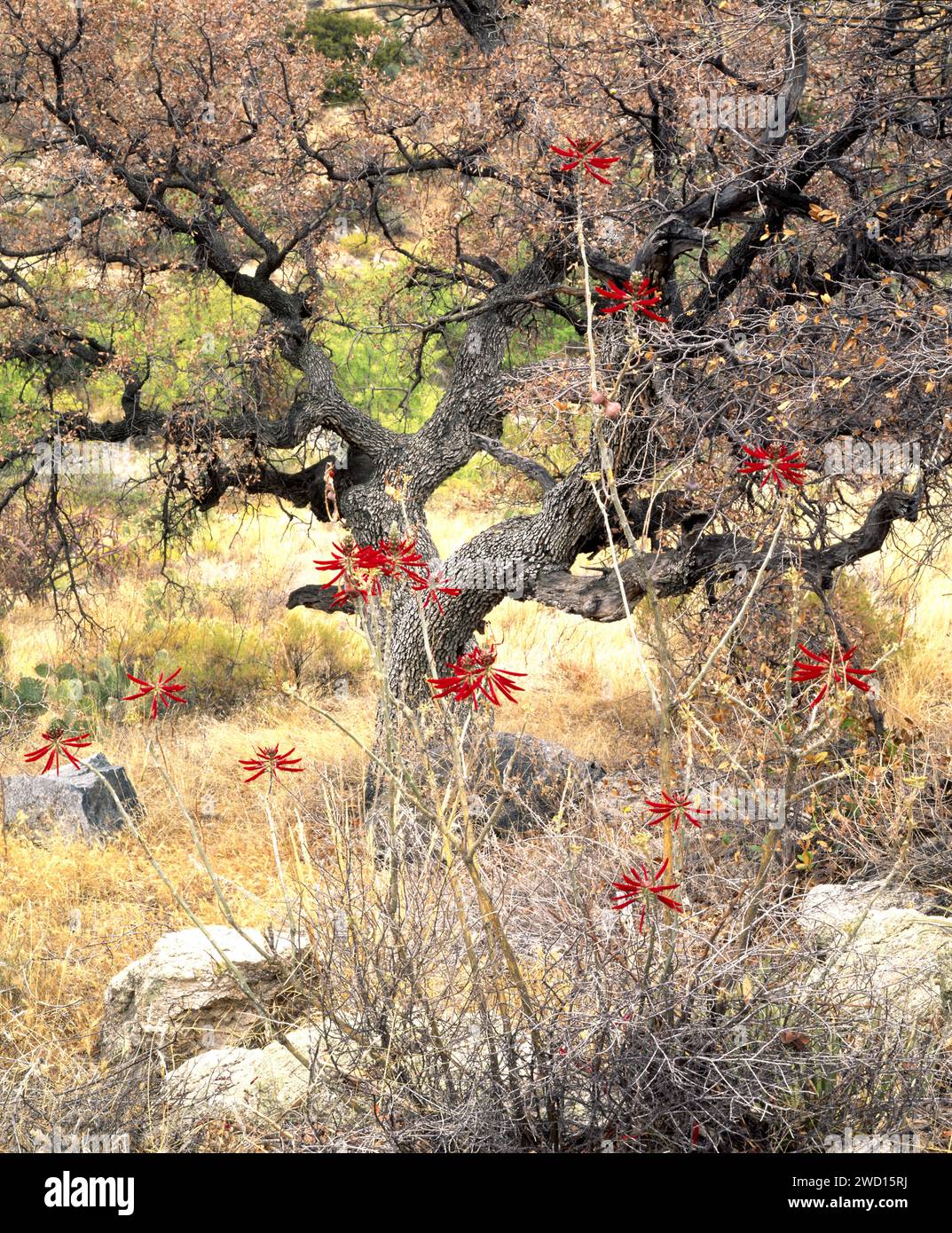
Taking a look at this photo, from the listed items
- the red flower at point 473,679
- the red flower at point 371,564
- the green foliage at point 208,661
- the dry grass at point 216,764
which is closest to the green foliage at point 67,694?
the dry grass at point 216,764

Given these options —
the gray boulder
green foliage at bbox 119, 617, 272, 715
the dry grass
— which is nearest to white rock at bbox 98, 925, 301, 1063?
the dry grass

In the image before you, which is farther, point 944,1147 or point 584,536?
point 584,536

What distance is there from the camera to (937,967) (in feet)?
12.6

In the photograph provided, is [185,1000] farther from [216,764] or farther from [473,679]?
[216,764]

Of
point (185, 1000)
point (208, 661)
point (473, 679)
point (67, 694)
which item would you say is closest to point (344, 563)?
point (473, 679)

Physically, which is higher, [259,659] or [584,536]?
[584,536]

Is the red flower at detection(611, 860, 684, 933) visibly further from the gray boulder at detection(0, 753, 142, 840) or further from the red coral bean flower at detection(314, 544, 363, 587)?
the gray boulder at detection(0, 753, 142, 840)

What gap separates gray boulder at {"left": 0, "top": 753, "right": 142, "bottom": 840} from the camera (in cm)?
685

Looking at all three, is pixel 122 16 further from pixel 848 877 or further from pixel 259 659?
pixel 848 877

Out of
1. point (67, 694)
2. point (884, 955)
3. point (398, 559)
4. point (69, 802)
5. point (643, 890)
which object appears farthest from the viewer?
point (67, 694)

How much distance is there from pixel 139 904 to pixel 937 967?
3.53 meters

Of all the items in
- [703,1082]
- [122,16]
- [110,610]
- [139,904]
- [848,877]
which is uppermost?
[122,16]

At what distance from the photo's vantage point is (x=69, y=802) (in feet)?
22.7
